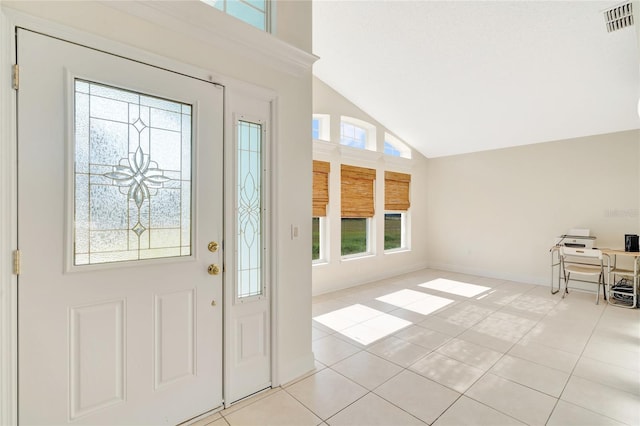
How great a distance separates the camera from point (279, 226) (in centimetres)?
231

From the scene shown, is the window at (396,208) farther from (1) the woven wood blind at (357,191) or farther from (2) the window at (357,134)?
(2) the window at (357,134)

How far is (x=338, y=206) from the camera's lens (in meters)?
5.04

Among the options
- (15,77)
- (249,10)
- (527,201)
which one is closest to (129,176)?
(15,77)

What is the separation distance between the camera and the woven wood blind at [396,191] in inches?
232

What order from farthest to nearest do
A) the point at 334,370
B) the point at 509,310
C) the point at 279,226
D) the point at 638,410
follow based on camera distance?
the point at 509,310 → the point at 334,370 → the point at 279,226 → the point at 638,410

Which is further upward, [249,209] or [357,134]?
[357,134]

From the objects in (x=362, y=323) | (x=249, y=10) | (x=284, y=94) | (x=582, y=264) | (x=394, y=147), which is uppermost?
(x=249, y=10)

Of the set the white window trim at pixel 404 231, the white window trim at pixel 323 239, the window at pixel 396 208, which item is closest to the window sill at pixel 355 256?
the white window trim at pixel 323 239

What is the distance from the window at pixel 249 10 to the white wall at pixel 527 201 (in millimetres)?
5172

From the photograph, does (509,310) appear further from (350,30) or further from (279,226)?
(350,30)

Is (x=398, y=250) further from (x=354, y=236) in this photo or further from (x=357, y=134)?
(x=357, y=134)

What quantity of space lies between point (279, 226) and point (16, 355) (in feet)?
5.07

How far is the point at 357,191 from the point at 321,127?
129cm

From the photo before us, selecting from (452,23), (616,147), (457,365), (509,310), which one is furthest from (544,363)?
(616,147)
